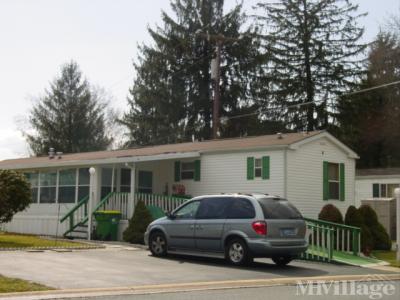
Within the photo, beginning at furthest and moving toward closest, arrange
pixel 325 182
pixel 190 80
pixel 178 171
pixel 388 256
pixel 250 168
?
pixel 190 80 → pixel 178 171 → pixel 325 182 → pixel 250 168 → pixel 388 256

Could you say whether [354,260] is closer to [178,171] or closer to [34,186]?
[178,171]

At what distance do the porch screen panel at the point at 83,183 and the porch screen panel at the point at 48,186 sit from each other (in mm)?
1880

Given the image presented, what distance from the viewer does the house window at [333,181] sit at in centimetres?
2331

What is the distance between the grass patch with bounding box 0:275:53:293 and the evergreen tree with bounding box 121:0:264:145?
113ft

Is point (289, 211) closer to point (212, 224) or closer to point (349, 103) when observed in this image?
point (212, 224)

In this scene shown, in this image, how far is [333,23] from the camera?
47.0m

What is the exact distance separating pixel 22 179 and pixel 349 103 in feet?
99.2

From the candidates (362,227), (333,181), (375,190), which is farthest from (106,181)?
(375,190)

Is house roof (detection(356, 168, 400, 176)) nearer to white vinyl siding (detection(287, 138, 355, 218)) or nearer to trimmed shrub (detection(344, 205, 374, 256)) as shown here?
white vinyl siding (detection(287, 138, 355, 218))

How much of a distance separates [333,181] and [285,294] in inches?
532

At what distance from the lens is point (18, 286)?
10.4 meters

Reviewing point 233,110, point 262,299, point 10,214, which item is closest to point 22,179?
point 10,214

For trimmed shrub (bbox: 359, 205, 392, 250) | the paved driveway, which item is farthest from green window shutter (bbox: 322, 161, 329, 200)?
the paved driveway

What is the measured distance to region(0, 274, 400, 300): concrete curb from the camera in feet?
32.0
